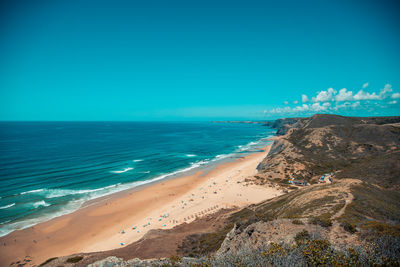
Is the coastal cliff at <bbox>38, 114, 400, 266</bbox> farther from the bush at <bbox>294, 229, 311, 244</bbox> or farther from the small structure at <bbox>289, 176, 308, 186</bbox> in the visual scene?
the small structure at <bbox>289, 176, 308, 186</bbox>

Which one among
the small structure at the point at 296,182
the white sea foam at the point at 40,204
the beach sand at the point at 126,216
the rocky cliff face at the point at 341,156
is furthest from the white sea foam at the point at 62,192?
the small structure at the point at 296,182

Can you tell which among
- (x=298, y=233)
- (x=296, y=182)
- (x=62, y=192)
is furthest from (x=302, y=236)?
(x=62, y=192)

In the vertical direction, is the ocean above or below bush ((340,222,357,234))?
below

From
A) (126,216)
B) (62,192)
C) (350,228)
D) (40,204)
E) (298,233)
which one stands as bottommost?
(126,216)

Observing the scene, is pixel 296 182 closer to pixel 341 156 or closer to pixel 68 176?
pixel 341 156

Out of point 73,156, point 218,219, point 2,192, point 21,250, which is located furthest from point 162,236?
point 73,156

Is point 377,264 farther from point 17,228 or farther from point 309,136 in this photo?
point 309,136

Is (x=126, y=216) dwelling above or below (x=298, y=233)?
below

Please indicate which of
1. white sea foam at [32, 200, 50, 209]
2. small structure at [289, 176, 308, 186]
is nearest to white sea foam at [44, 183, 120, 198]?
white sea foam at [32, 200, 50, 209]

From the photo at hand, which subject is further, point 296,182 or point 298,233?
point 296,182

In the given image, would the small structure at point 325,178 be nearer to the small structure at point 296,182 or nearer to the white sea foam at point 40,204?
the small structure at point 296,182
